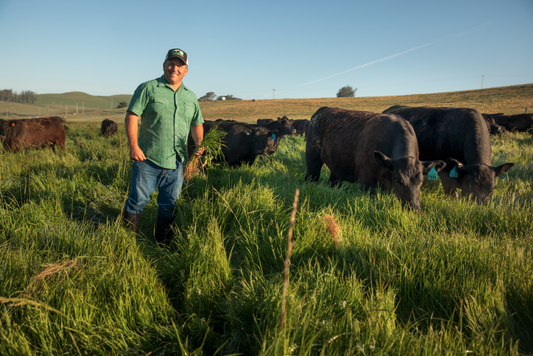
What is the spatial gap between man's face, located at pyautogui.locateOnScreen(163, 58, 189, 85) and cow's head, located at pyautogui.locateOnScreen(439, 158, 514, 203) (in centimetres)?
498

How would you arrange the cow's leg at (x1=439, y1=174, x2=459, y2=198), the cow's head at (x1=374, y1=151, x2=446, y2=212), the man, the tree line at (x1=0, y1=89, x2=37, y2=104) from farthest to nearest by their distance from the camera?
the tree line at (x1=0, y1=89, x2=37, y2=104) < the cow's leg at (x1=439, y1=174, x2=459, y2=198) < the cow's head at (x1=374, y1=151, x2=446, y2=212) < the man

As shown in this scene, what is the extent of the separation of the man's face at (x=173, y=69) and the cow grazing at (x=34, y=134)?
10445mm

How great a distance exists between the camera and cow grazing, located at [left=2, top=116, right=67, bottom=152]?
10688 mm

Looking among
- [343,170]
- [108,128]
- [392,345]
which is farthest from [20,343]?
[108,128]

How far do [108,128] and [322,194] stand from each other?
2045 centimetres

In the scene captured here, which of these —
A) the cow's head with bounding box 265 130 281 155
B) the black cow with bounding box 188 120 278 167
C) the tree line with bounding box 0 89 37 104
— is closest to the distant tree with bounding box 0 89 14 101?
the tree line with bounding box 0 89 37 104

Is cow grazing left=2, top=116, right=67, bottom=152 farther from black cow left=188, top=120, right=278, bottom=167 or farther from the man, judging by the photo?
the man

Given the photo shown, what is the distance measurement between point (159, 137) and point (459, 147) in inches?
248

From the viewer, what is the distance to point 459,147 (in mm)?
6199

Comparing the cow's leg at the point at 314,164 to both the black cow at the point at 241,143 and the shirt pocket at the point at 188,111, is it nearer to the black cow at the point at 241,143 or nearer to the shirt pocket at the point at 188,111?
the black cow at the point at 241,143

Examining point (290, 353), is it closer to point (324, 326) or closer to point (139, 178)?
point (324, 326)

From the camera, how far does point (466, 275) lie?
7.43 ft

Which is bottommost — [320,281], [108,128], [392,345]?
[392,345]

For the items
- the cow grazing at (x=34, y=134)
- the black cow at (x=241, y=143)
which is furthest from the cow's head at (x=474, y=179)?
the cow grazing at (x=34, y=134)
